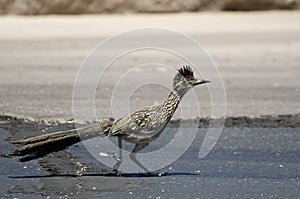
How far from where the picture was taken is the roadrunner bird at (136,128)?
8.38m

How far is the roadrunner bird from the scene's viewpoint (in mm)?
8375

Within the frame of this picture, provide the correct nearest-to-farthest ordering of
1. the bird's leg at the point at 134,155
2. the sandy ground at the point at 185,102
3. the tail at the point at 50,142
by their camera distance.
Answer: the tail at the point at 50,142, the sandy ground at the point at 185,102, the bird's leg at the point at 134,155

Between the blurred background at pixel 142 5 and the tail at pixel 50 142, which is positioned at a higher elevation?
the blurred background at pixel 142 5

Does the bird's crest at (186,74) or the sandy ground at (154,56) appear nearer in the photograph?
the bird's crest at (186,74)

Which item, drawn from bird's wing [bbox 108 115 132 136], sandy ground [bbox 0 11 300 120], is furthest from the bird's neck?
sandy ground [bbox 0 11 300 120]

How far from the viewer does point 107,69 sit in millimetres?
17000

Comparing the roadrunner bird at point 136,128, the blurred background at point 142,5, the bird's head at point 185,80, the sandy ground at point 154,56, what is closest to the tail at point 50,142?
the roadrunner bird at point 136,128

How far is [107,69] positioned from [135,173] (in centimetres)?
823

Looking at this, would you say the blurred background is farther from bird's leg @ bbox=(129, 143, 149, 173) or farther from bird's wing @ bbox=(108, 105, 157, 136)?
bird's wing @ bbox=(108, 105, 157, 136)

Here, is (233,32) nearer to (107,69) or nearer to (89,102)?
(107,69)

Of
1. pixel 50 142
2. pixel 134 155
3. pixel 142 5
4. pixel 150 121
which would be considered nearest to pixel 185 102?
pixel 134 155

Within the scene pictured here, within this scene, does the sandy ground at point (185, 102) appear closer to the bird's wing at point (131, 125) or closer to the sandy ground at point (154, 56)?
the sandy ground at point (154, 56)

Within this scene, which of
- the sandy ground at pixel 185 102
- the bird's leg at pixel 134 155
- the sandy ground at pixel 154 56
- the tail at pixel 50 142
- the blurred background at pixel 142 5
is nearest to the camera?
the tail at pixel 50 142

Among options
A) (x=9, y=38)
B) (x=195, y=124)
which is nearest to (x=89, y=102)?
(x=195, y=124)
